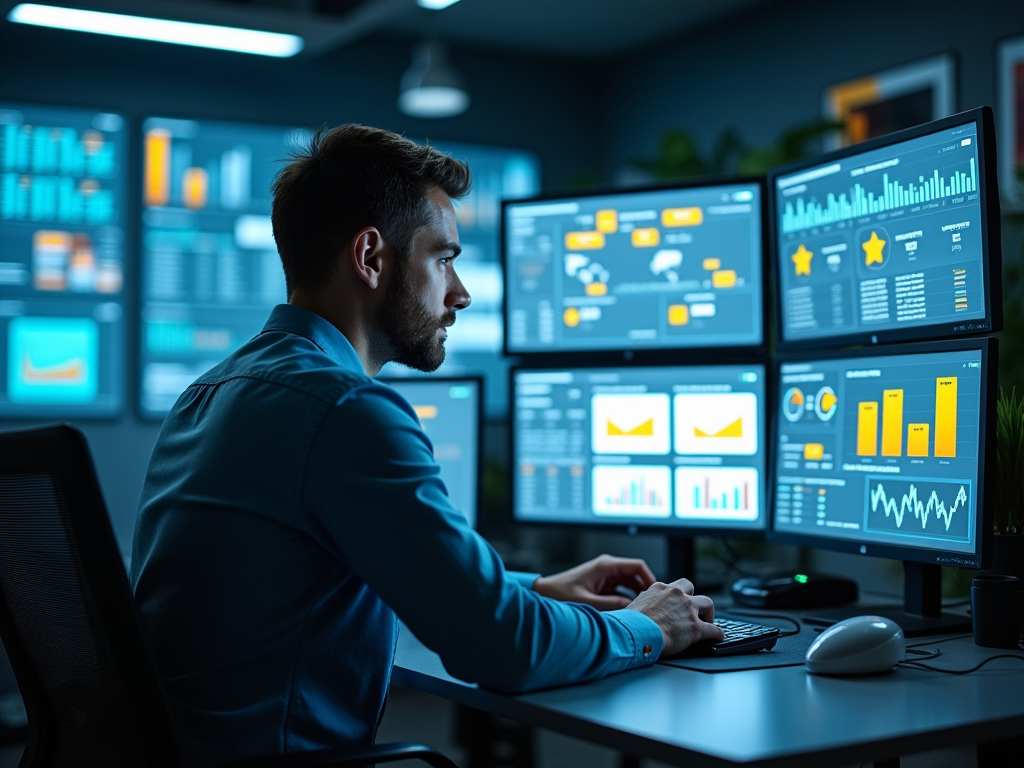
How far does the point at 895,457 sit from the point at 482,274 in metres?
3.67

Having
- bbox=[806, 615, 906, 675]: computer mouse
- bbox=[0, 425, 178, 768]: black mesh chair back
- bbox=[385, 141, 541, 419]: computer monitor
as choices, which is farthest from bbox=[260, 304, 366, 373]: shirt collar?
bbox=[385, 141, 541, 419]: computer monitor

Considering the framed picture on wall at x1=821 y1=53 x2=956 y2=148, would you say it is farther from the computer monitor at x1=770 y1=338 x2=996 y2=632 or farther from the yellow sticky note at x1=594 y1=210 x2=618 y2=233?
the computer monitor at x1=770 y1=338 x2=996 y2=632

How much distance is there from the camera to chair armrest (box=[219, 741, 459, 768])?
1083 mm

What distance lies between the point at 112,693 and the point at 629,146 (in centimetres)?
472

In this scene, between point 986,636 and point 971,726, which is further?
point 986,636

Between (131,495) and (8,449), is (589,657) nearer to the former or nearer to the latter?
(8,449)

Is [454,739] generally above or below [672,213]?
below

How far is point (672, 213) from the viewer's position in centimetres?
207

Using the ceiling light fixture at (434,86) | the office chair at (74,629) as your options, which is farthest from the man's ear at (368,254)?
the ceiling light fixture at (434,86)

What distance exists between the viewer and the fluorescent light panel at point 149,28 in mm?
3707

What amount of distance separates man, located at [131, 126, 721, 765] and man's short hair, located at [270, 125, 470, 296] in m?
0.13

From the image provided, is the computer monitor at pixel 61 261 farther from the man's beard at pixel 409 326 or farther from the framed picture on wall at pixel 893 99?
the man's beard at pixel 409 326

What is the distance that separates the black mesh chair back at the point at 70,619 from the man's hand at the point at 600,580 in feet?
2.42

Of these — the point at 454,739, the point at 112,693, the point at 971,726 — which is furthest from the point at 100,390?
the point at 971,726
